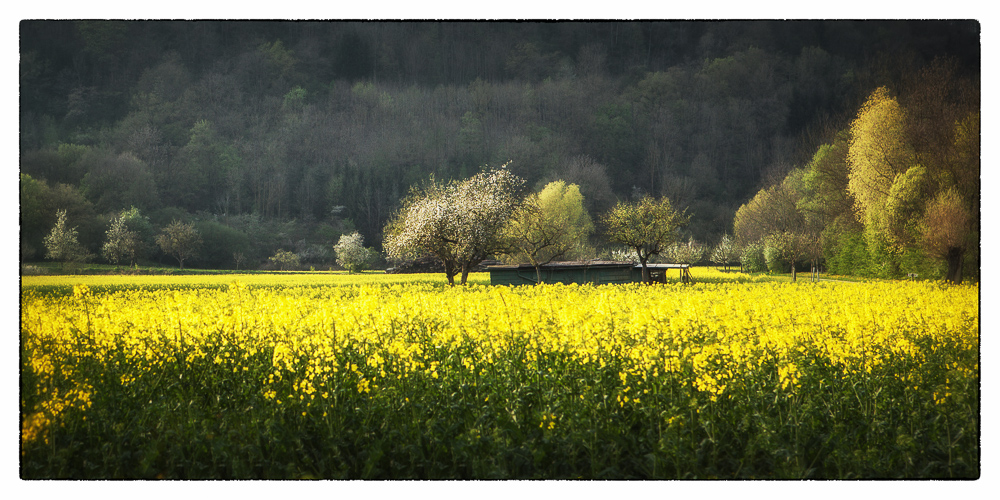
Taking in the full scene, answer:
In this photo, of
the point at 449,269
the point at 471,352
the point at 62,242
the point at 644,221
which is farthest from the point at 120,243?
the point at 449,269

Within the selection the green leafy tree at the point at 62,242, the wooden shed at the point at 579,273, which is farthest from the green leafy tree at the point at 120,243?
the wooden shed at the point at 579,273

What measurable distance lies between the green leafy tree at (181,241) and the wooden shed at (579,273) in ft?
25.9

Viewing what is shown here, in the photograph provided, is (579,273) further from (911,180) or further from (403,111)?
(911,180)

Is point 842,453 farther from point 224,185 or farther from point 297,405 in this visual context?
point 224,185

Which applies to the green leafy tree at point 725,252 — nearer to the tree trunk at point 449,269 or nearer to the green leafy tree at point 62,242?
the tree trunk at point 449,269

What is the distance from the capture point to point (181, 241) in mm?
7141

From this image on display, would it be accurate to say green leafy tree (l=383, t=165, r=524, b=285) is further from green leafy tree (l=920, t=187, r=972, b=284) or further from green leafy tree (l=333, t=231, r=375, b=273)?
green leafy tree (l=920, t=187, r=972, b=284)

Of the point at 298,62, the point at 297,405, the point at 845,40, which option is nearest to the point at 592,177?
the point at 845,40

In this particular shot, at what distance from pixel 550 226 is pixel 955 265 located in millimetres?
6347

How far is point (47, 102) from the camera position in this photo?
5.94 m

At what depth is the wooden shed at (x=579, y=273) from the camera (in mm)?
13969

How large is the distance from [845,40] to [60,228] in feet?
26.9

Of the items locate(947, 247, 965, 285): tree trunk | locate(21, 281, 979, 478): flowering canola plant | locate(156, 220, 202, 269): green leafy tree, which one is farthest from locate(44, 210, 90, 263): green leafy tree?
locate(947, 247, 965, 285): tree trunk

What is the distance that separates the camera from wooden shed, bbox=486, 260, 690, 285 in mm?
13969
